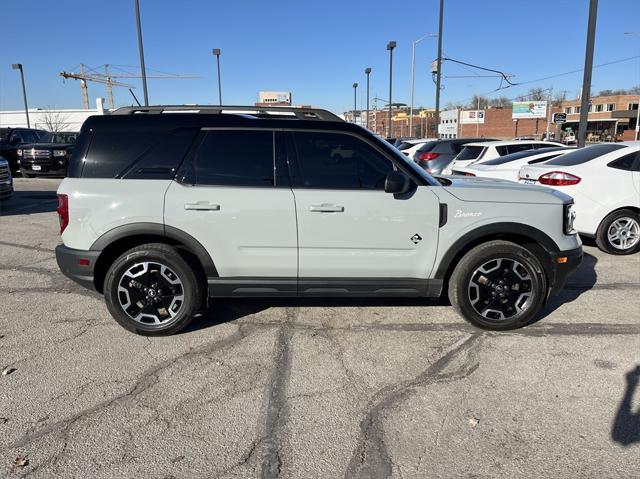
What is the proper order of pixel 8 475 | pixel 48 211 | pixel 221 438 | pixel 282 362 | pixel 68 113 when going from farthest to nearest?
pixel 68 113 < pixel 48 211 < pixel 282 362 < pixel 221 438 < pixel 8 475

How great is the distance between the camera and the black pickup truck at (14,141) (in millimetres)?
18094

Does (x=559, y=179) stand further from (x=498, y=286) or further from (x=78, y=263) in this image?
(x=78, y=263)

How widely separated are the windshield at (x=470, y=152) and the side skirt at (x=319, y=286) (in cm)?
914

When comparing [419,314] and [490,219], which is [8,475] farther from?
[490,219]

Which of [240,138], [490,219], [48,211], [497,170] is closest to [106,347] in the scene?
[240,138]

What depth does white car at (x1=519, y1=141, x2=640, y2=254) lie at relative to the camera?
657 centimetres

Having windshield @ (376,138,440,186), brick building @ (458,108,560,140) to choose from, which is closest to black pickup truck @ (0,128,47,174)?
windshield @ (376,138,440,186)

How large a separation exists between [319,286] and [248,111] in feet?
5.66

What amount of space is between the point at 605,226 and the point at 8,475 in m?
7.22

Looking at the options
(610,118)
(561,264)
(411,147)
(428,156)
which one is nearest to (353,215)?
(561,264)

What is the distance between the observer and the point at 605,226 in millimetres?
6660

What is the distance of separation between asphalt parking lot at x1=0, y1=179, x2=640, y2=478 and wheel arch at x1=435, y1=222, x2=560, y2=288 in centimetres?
58

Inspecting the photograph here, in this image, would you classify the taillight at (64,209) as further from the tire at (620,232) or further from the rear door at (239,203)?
the tire at (620,232)

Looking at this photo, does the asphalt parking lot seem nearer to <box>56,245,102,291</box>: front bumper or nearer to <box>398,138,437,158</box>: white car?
<box>56,245,102,291</box>: front bumper
